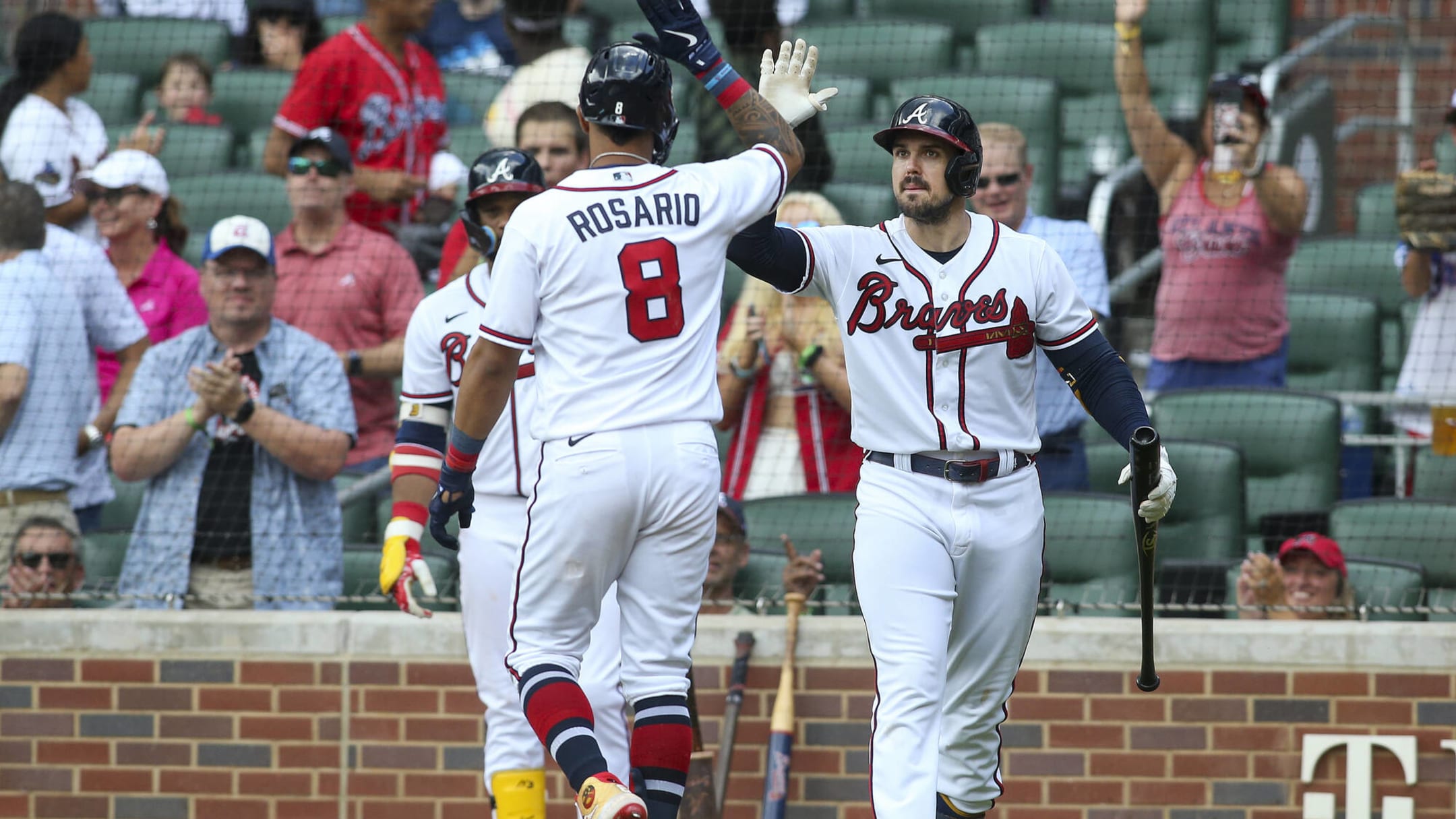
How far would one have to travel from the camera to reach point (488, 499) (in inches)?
178

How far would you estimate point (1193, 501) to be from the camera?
18.5 feet

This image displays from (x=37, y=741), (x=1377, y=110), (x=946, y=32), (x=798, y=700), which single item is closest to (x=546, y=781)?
(x=798, y=700)

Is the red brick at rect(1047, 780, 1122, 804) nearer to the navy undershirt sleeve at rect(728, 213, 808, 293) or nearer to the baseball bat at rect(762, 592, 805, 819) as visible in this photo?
the baseball bat at rect(762, 592, 805, 819)

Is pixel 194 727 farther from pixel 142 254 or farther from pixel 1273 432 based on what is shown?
pixel 1273 432

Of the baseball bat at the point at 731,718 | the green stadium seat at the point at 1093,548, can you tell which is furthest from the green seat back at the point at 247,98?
the green stadium seat at the point at 1093,548

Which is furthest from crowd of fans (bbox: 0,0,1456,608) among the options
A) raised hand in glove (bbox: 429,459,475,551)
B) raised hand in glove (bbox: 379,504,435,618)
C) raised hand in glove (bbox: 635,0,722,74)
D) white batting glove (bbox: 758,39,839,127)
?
raised hand in glove (bbox: 635,0,722,74)

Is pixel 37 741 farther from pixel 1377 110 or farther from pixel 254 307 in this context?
pixel 1377 110

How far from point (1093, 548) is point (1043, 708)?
62cm

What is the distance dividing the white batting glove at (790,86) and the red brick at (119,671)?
106 inches

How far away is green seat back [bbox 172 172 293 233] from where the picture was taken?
748cm

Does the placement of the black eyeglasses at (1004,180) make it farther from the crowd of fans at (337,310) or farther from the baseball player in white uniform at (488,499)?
the baseball player in white uniform at (488,499)

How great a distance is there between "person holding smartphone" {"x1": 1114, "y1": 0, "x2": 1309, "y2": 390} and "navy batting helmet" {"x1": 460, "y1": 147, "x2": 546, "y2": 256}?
2.79 metres

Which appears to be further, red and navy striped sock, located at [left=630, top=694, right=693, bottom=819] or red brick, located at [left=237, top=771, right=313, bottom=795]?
red brick, located at [left=237, top=771, right=313, bottom=795]

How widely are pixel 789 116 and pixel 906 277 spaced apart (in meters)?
0.50
